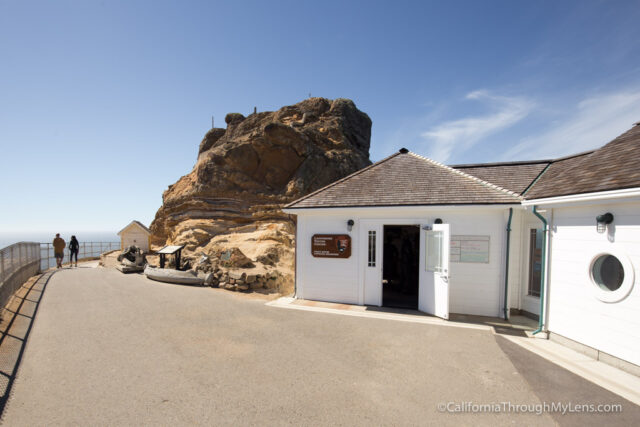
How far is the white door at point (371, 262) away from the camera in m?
8.84

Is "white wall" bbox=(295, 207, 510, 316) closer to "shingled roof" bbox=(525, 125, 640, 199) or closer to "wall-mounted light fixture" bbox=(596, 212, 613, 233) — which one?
"shingled roof" bbox=(525, 125, 640, 199)

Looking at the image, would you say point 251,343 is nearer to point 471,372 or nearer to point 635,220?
point 471,372

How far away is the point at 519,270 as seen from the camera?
827 cm

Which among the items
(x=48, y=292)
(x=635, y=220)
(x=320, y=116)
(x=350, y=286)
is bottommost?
(x=48, y=292)

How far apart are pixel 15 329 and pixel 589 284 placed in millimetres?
11782

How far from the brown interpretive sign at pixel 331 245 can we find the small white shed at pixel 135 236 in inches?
802

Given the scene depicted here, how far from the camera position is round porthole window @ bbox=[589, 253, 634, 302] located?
4.88m

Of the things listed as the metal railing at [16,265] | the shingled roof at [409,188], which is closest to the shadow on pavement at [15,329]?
the metal railing at [16,265]

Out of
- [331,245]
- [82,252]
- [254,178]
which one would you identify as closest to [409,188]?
[331,245]

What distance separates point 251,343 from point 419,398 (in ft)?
10.9

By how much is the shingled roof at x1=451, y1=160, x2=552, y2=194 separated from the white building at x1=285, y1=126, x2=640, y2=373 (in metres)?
0.03

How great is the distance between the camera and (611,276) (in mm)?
5277

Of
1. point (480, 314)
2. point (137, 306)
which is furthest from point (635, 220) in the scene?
point (137, 306)

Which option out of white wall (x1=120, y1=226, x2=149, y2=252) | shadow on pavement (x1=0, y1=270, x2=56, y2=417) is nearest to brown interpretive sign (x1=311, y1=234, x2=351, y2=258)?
shadow on pavement (x1=0, y1=270, x2=56, y2=417)
